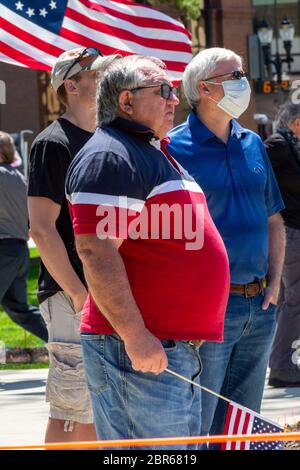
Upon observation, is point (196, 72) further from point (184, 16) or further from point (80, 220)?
point (184, 16)

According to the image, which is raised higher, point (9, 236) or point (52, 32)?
point (52, 32)

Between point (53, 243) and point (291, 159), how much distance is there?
3.16 metres

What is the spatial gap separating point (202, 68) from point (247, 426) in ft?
5.44

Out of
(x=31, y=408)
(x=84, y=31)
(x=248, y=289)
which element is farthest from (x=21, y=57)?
(x=248, y=289)

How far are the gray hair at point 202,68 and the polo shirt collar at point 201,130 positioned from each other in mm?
83

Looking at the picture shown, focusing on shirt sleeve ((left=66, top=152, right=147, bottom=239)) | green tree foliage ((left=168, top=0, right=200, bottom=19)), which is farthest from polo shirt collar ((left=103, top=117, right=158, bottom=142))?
green tree foliage ((left=168, top=0, right=200, bottom=19))

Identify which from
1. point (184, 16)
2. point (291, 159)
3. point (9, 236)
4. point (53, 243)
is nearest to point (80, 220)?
point (53, 243)

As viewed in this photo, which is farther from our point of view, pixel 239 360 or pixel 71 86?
pixel 71 86

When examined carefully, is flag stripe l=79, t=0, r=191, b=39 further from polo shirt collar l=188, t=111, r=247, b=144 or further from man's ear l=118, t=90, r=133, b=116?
man's ear l=118, t=90, r=133, b=116

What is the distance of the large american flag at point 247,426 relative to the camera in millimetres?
4355

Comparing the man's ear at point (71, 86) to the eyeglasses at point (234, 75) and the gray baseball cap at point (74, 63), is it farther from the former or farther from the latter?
the eyeglasses at point (234, 75)

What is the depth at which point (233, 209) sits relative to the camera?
509 centimetres

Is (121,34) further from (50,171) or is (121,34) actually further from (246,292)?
(246,292)

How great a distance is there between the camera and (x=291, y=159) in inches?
320
